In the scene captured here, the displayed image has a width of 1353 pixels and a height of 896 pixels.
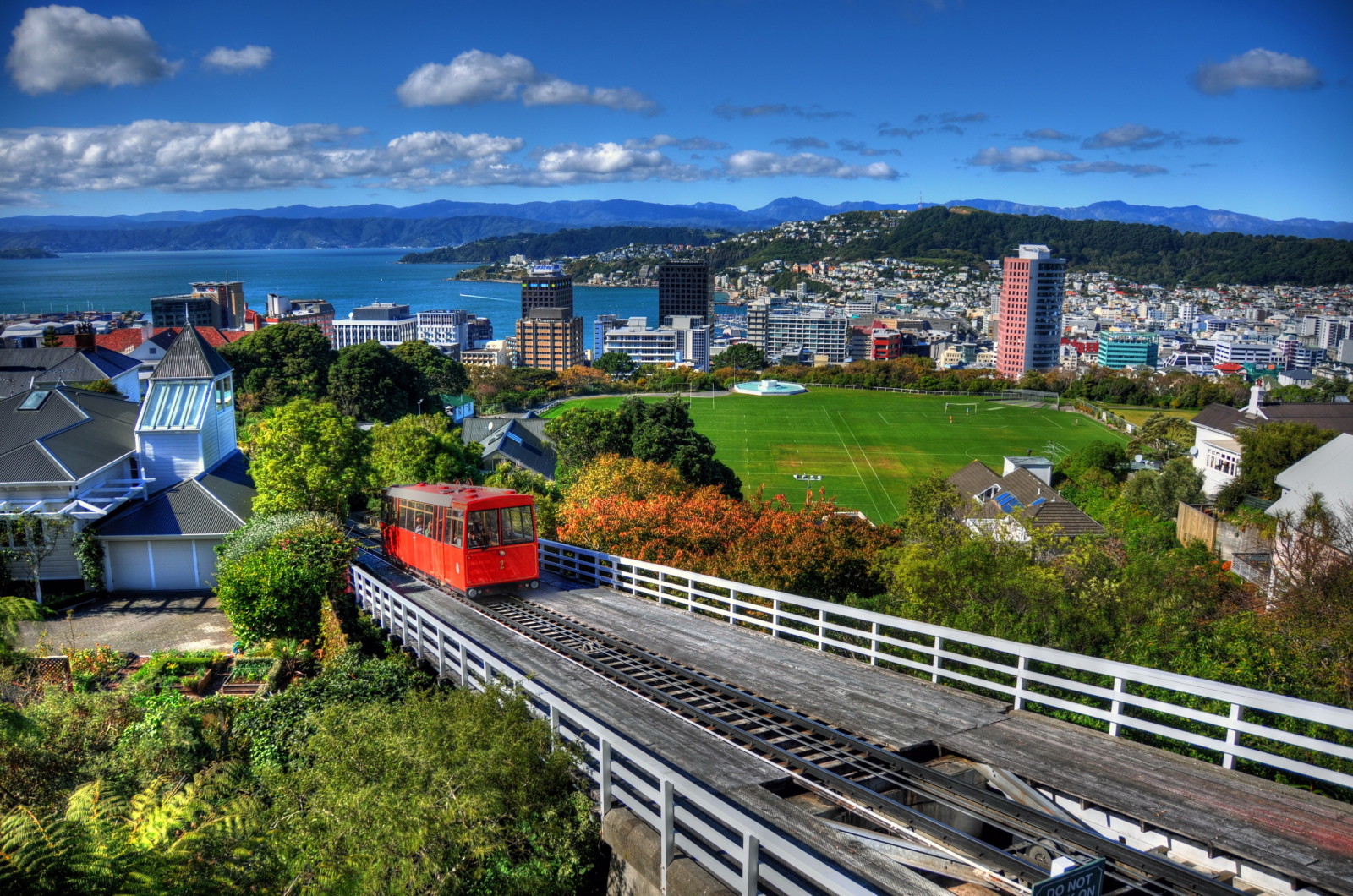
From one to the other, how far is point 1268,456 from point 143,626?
Result: 4484 cm

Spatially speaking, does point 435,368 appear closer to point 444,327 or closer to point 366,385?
point 366,385

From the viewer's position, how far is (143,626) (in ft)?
68.1

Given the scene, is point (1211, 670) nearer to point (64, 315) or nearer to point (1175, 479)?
point (1175, 479)

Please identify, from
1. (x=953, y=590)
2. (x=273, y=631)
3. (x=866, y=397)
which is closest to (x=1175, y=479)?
(x=953, y=590)

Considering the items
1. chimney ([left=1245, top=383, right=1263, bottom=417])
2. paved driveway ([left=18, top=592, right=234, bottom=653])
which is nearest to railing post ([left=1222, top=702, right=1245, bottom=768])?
paved driveway ([left=18, top=592, right=234, bottom=653])

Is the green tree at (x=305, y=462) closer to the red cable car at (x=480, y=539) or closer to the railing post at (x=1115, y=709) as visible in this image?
the red cable car at (x=480, y=539)

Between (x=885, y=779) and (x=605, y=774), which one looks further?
(x=885, y=779)

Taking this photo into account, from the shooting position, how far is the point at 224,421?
1127 inches

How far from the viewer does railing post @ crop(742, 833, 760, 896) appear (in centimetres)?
621

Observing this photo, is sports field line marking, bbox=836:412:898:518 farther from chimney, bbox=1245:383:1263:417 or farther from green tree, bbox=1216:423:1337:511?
chimney, bbox=1245:383:1263:417

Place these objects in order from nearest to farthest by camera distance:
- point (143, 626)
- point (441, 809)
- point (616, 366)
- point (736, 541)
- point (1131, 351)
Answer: point (441, 809) < point (736, 541) < point (143, 626) < point (616, 366) < point (1131, 351)

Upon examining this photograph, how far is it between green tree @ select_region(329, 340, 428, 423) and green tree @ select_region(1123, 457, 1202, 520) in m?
44.9

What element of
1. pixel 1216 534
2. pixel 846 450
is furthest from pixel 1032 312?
pixel 1216 534

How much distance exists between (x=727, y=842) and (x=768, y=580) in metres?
11.6
